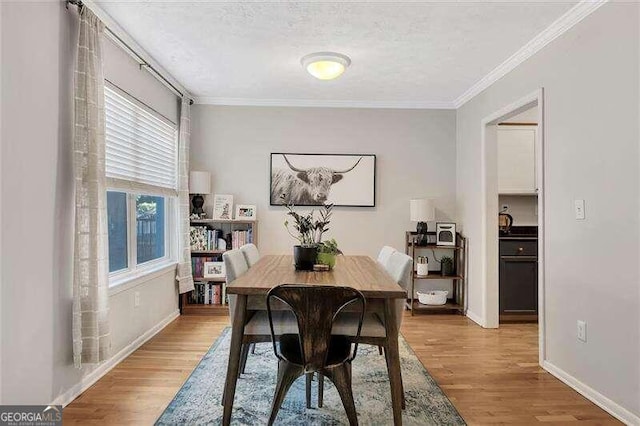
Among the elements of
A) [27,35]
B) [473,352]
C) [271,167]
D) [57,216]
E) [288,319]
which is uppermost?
[27,35]

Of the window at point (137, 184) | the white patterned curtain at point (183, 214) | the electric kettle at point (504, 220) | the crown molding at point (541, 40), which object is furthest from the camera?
the electric kettle at point (504, 220)

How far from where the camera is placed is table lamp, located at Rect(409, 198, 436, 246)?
448 cm

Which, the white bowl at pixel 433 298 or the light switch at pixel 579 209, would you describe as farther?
the white bowl at pixel 433 298

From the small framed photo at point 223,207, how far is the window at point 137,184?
519 millimetres

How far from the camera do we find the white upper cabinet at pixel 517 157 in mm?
4430

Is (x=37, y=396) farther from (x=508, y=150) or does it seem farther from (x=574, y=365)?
(x=508, y=150)

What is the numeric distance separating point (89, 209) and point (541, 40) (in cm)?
336

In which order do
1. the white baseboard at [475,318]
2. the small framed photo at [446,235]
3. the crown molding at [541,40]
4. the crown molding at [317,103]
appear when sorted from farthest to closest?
the crown molding at [317,103]
the small framed photo at [446,235]
the white baseboard at [475,318]
the crown molding at [541,40]

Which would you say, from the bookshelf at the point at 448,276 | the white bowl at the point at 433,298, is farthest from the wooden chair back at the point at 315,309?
the white bowl at the point at 433,298

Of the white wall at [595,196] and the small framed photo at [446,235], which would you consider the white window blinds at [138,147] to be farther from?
the white wall at [595,196]

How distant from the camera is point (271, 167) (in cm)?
475

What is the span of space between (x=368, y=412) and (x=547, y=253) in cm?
176

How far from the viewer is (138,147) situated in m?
3.41

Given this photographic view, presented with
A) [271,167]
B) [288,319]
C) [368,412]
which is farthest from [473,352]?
[271,167]
